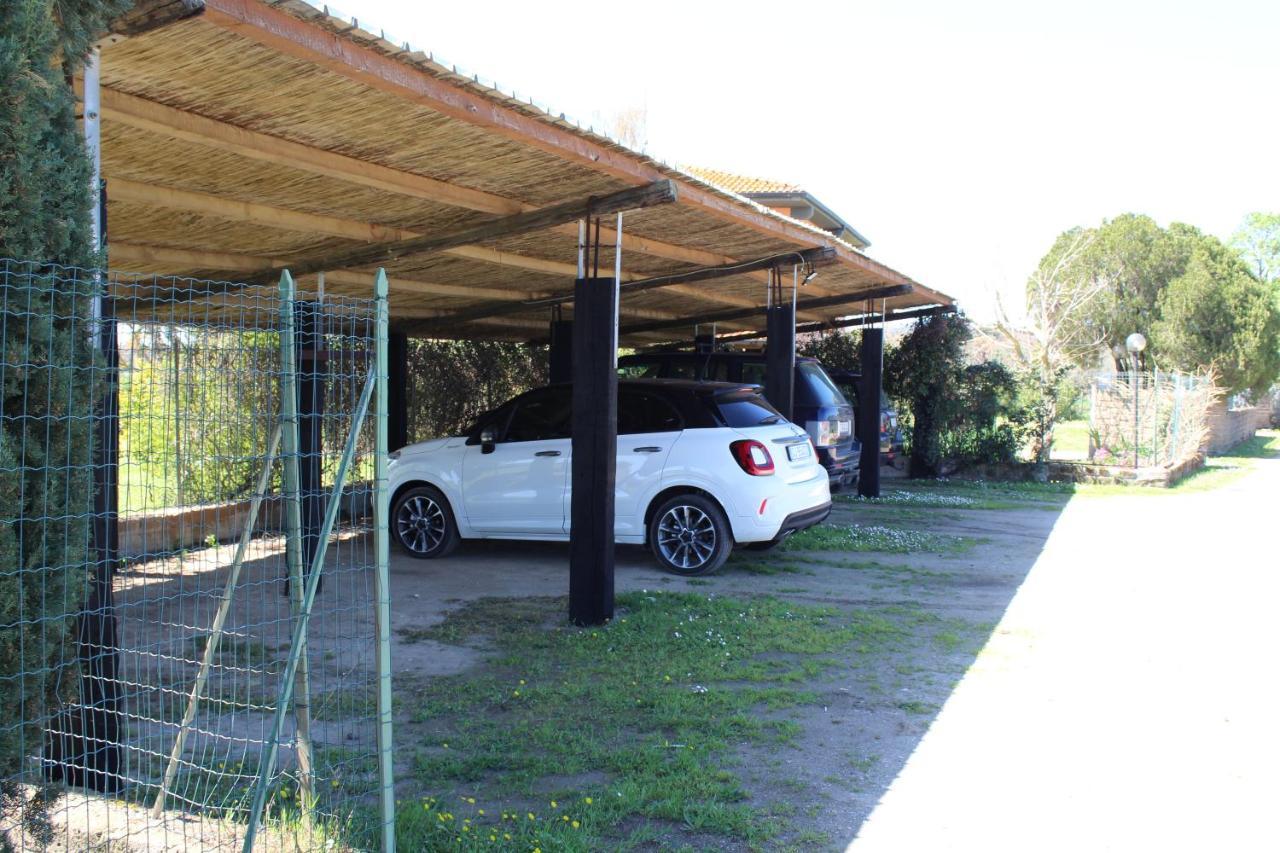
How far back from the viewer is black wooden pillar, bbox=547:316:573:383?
43.1 ft

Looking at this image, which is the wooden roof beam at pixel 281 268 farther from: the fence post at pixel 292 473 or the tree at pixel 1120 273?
the tree at pixel 1120 273

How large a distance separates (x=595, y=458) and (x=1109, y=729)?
3492mm

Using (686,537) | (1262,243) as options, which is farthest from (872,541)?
(1262,243)

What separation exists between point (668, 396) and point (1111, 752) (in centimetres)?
507

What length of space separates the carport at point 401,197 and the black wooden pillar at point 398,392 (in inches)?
63.8

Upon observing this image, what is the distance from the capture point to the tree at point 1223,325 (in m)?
33.6

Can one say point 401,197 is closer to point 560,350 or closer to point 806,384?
point 560,350

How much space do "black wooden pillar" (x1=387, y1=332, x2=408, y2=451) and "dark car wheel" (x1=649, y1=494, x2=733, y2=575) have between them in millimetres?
5887

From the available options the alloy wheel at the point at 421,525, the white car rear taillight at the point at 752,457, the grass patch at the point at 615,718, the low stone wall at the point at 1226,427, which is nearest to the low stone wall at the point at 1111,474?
the low stone wall at the point at 1226,427

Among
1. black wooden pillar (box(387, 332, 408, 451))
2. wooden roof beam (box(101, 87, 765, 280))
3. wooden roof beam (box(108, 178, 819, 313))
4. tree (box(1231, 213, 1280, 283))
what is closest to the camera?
wooden roof beam (box(101, 87, 765, 280))

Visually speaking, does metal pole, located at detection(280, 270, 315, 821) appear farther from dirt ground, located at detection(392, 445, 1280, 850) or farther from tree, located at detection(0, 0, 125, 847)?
dirt ground, located at detection(392, 445, 1280, 850)

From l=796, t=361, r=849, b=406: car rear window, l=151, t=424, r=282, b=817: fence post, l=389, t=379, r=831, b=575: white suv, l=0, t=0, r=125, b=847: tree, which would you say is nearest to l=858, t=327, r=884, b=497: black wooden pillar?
l=796, t=361, r=849, b=406: car rear window

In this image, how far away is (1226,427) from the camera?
1131 inches

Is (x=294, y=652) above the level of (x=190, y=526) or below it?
above
